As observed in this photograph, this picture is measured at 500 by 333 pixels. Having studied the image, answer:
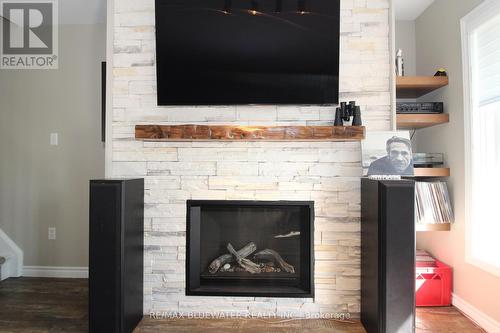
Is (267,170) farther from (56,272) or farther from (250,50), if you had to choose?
(56,272)

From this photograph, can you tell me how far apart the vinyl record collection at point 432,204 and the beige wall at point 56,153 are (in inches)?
106

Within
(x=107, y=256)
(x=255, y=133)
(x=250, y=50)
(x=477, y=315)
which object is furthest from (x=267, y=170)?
(x=477, y=315)

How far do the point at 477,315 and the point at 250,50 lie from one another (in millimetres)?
2286

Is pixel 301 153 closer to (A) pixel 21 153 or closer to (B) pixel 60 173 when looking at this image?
(B) pixel 60 173

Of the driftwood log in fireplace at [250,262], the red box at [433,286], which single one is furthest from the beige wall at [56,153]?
the red box at [433,286]

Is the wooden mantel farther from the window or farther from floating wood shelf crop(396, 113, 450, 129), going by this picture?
the window

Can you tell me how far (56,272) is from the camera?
297 cm

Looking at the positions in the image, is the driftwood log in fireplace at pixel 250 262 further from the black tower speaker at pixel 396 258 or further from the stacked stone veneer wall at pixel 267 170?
the black tower speaker at pixel 396 258

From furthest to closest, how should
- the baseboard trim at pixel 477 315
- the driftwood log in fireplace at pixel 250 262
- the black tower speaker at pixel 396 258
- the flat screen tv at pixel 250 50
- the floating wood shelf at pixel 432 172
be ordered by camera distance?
the floating wood shelf at pixel 432 172, the driftwood log in fireplace at pixel 250 262, the flat screen tv at pixel 250 50, the baseboard trim at pixel 477 315, the black tower speaker at pixel 396 258

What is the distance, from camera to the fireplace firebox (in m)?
2.21

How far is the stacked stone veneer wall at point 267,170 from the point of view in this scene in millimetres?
2180

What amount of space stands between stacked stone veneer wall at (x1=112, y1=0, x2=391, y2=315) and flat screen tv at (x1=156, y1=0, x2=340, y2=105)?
0.12m

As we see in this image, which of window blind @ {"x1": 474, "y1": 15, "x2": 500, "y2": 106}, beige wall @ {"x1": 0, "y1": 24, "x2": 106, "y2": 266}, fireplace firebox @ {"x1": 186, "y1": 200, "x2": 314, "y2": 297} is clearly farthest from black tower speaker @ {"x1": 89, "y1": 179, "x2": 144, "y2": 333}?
window blind @ {"x1": 474, "y1": 15, "x2": 500, "y2": 106}

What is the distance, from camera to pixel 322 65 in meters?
2.12
